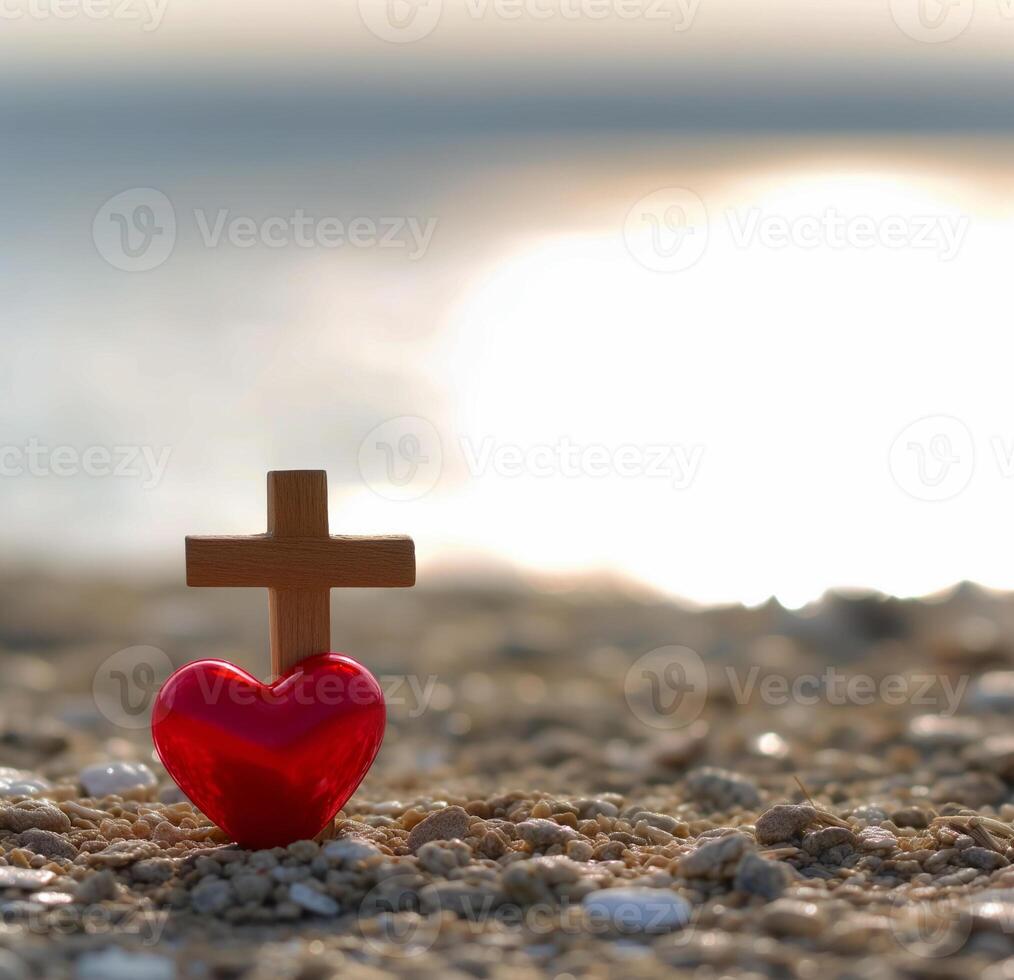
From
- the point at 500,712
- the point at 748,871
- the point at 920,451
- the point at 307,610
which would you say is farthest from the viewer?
the point at 920,451

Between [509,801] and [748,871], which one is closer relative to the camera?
[748,871]

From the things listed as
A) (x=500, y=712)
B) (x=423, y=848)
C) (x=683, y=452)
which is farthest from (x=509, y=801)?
(x=683, y=452)

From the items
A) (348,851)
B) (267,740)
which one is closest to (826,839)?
(348,851)

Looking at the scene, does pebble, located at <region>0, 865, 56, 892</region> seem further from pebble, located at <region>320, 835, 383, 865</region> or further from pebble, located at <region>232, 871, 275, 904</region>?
pebble, located at <region>320, 835, 383, 865</region>

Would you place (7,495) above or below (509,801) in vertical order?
above

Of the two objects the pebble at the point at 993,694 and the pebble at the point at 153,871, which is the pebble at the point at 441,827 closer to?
the pebble at the point at 153,871

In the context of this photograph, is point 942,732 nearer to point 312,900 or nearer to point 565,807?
point 565,807

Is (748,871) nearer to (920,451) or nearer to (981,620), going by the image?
(920,451)

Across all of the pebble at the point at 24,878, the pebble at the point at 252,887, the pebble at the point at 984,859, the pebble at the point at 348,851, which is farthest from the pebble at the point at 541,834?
the pebble at the point at 24,878
